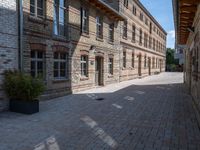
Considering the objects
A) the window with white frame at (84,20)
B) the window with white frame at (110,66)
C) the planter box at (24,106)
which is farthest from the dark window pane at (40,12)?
the window with white frame at (110,66)

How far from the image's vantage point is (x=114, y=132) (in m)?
6.78

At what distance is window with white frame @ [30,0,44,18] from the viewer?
11180mm

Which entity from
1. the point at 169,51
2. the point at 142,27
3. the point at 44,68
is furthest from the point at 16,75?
the point at 169,51

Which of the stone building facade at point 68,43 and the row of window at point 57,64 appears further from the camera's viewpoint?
the row of window at point 57,64

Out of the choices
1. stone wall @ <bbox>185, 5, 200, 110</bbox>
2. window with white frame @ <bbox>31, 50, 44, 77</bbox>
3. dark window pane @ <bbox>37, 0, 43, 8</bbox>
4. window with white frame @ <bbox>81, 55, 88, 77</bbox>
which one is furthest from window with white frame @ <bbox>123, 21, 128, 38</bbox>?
window with white frame @ <bbox>31, 50, 44, 77</bbox>

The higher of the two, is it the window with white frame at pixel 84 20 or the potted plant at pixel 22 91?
the window with white frame at pixel 84 20

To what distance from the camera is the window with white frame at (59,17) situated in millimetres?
12930

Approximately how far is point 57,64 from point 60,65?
338 mm

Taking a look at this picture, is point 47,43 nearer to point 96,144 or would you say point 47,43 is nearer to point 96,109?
point 96,109

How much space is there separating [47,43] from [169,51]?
197 ft

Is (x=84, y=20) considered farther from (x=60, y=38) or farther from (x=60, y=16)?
(x=60, y=38)

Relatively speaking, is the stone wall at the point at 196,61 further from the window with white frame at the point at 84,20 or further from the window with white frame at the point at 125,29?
the window with white frame at the point at 125,29

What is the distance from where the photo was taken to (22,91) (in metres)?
9.12

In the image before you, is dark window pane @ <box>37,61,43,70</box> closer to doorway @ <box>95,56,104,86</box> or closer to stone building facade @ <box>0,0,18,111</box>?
stone building facade @ <box>0,0,18,111</box>
